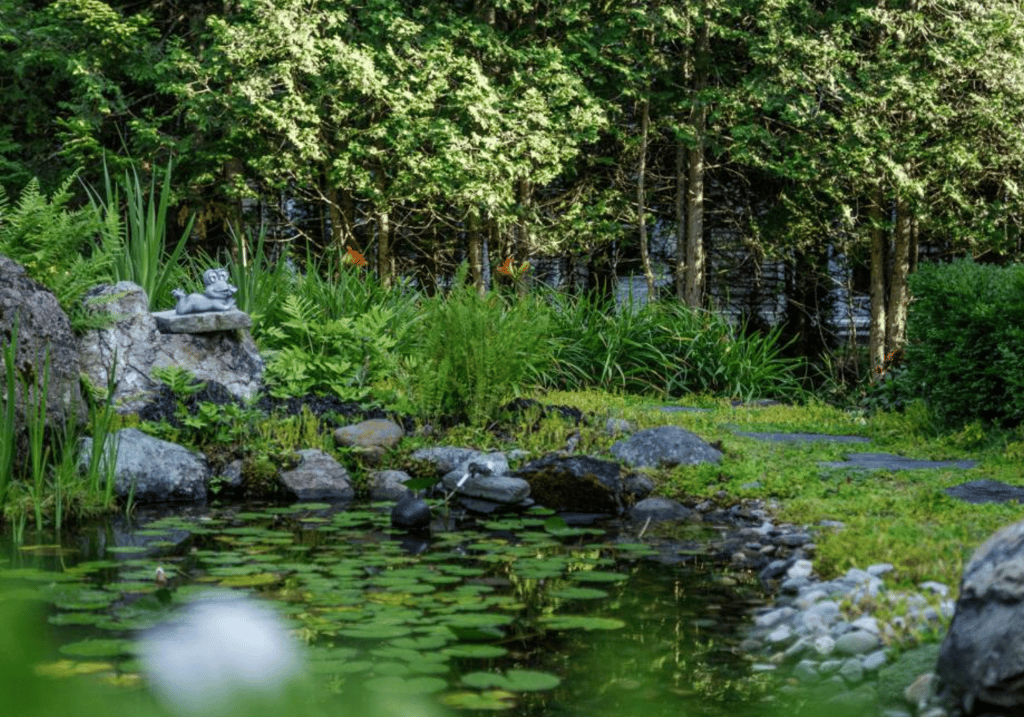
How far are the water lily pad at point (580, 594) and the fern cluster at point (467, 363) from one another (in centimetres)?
319

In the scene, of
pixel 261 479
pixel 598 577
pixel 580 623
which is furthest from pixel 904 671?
pixel 261 479

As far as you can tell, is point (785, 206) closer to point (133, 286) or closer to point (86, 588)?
point (133, 286)

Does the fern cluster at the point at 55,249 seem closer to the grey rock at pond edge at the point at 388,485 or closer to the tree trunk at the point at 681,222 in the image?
the grey rock at pond edge at the point at 388,485

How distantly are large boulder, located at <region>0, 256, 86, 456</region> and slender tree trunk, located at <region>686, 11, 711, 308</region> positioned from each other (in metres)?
9.49

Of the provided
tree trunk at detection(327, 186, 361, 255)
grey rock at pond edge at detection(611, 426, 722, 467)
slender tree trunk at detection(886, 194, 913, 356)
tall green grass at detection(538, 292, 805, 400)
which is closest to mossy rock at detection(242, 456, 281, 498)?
grey rock at pond edge at detection(611, 426, 722, 467)

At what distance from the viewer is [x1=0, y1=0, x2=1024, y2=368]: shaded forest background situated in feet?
43.2

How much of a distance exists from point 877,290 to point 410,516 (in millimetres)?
10004

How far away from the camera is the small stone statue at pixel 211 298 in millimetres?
7516

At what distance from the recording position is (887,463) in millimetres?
6594

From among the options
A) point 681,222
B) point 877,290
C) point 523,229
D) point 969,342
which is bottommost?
point 969,342

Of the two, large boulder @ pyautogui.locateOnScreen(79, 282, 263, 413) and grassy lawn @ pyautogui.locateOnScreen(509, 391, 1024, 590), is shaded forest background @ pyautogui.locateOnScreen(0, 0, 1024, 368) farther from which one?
grassy lawn @ pyautogui.locateOnScreen(509, 391, 1024, 590)

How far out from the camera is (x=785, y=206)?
15078mm

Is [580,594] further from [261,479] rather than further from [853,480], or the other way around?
[261,479]

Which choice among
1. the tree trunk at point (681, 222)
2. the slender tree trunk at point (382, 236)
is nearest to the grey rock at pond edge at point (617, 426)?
the slender tree trunk at point (382, 236)
